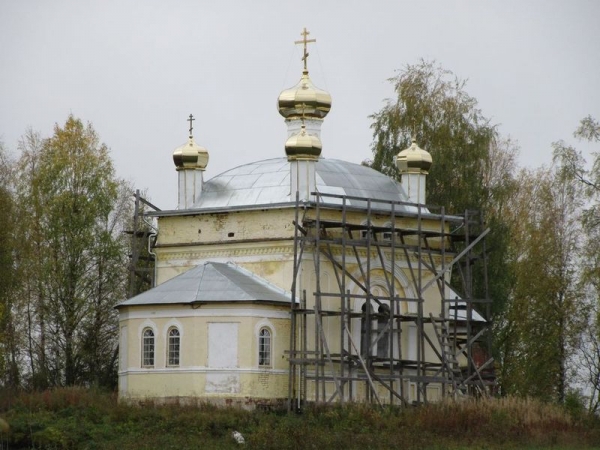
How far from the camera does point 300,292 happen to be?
35.0 meters

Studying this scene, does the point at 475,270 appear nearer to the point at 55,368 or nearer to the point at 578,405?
the point at 578,405

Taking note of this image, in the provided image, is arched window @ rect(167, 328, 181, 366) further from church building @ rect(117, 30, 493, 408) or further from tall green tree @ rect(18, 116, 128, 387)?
tall green tree @ rect(18, 116, 128, 387)

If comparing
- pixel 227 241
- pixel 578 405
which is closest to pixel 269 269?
pixel 227 241

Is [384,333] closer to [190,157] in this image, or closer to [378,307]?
[378,307]

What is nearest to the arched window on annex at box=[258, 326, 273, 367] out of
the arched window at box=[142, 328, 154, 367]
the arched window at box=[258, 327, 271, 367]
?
the arched window at box=[258, 327, 271, 367]

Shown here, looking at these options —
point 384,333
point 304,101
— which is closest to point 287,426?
point 384,333

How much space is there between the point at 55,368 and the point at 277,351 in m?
8.57

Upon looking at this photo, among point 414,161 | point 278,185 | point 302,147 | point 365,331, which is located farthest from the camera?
point 414,161

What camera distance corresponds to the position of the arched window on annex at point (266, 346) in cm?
3444

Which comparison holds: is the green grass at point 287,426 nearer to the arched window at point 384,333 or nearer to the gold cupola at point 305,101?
the arched window at point 384,333

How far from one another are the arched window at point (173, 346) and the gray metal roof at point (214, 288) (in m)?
0.66

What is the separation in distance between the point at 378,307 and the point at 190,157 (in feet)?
18.2

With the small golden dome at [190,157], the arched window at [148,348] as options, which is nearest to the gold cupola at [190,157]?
the small golden dome at [190,157]

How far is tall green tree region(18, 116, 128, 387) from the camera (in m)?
40.6
